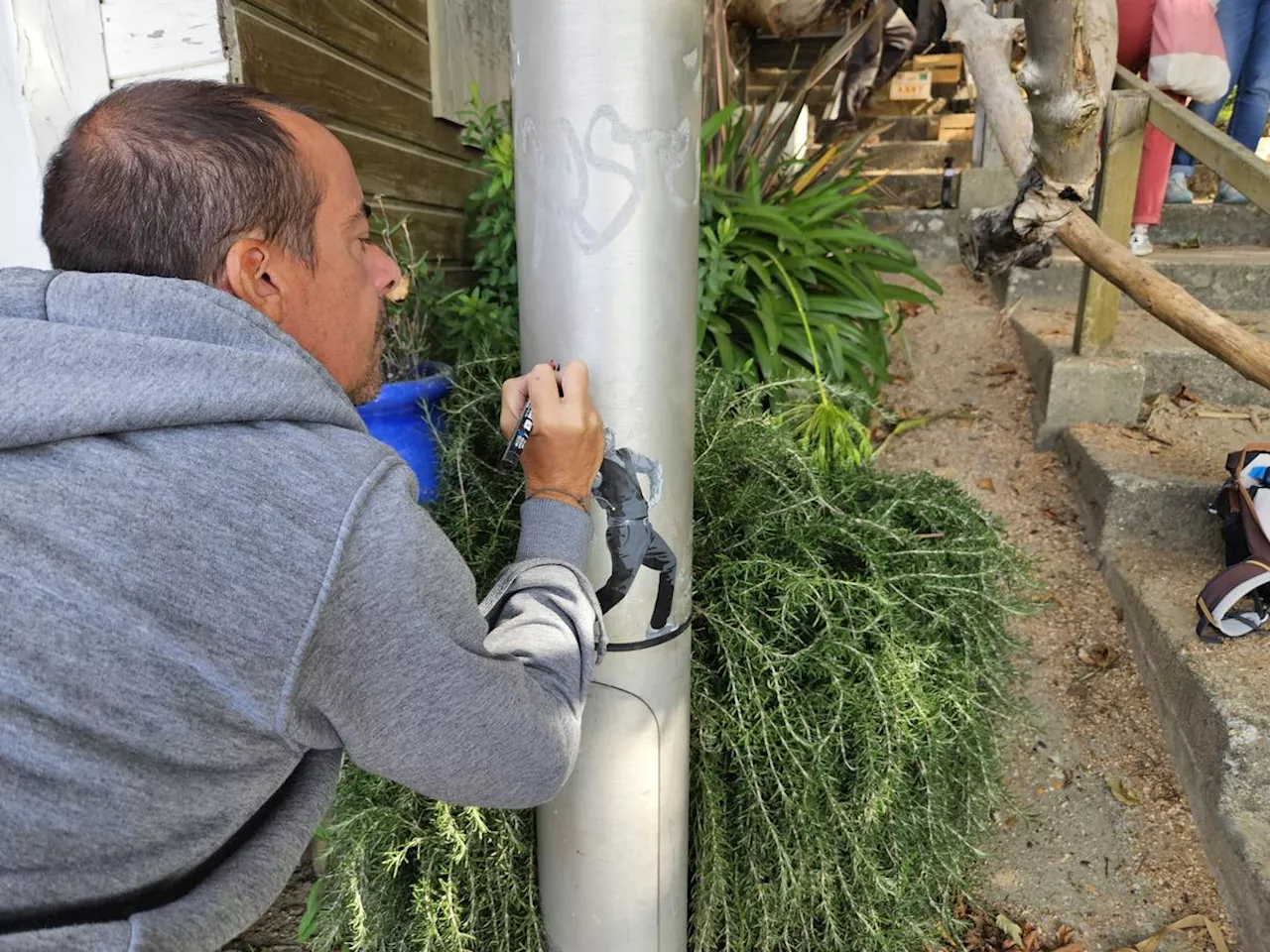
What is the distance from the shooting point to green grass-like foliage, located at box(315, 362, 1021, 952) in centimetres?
177

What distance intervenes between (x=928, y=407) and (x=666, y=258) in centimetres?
277

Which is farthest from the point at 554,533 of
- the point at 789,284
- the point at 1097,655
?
the point at 1097,655

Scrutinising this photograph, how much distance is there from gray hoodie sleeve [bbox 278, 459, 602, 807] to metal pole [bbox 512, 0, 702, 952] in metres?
0.37

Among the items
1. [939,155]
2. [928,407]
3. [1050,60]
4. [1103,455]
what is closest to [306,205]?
[1050,60]

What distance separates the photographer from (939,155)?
268 inches

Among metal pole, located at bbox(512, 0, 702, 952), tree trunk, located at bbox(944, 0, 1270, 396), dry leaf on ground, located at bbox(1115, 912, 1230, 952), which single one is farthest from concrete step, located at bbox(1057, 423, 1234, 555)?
metal pole, located at bbox(512, 0, 702, 952)

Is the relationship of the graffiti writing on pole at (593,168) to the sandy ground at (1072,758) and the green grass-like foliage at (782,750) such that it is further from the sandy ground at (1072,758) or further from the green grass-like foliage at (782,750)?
the sandy ground at (1072,758)

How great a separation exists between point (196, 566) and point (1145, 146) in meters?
4.58

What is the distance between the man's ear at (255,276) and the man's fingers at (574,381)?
423 mm

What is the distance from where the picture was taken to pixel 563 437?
128 centimetres

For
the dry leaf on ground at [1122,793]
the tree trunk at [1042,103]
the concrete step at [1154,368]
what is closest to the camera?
the tree trunk at [1042,103]

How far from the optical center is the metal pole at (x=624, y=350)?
4.02ft

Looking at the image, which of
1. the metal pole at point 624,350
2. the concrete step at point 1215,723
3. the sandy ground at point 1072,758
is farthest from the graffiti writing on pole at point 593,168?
the concrete step at point 1215,723

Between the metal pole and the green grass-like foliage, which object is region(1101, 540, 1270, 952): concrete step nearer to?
the green grass-like foliage
